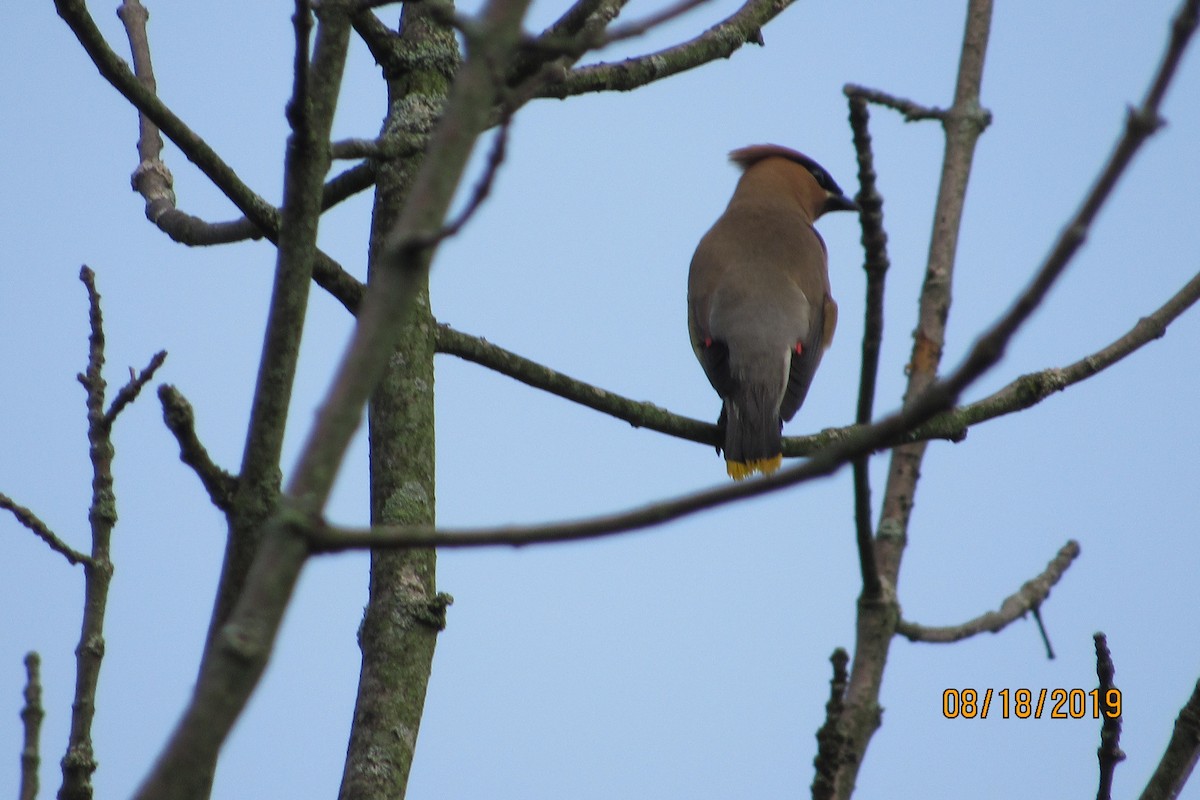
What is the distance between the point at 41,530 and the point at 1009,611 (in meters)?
1.54

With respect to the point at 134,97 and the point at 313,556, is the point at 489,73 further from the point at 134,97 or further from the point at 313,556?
the point at 134,97

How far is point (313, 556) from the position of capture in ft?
3.76

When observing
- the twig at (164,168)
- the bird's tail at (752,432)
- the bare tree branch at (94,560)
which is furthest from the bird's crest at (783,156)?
the bare tree branch at (94,560)

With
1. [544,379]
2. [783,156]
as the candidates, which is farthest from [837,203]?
[544,379]

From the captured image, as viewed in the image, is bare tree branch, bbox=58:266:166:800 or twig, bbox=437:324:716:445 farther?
twig, bbox=437:324:716:445

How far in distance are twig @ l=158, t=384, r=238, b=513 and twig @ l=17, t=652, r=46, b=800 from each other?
0.68 m

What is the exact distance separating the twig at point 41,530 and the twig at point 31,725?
16 cm

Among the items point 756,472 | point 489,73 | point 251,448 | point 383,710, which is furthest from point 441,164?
point 756,472

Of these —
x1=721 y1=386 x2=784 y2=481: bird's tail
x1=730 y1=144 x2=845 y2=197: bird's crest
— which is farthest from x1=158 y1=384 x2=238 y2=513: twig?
x1=730 y1=144 x2=845 y2=197: bird's crest

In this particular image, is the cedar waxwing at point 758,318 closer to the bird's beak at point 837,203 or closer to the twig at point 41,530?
the bird's beak at point 837,203

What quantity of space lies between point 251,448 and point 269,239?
137 centimetres

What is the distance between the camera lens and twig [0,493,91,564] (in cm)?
228

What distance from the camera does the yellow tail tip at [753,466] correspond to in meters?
4.34

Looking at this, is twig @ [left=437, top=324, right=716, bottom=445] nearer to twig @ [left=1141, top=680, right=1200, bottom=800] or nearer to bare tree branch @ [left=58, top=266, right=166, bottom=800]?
bare tree branch @ [left=58, top=266, right=166, bottom=800]
